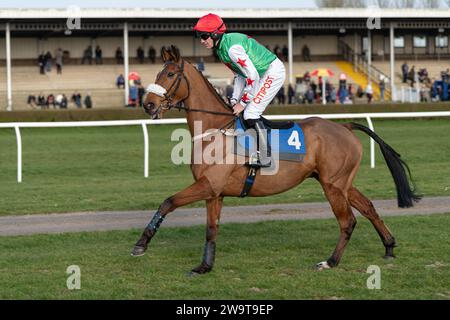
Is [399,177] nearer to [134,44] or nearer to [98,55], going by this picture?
[98,55]

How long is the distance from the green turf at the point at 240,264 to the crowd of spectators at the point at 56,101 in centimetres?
2572

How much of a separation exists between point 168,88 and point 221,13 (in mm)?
31545

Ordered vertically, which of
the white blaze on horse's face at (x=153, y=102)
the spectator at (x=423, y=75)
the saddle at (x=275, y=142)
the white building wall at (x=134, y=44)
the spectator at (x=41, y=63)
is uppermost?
the white building wall at (x=134, y=44)

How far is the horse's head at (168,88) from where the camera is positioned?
285 inches

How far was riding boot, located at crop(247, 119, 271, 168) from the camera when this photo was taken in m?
7.47

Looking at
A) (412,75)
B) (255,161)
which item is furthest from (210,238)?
(412,75)

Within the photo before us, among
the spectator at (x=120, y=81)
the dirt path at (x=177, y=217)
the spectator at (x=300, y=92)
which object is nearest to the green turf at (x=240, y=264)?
the dirt path at (x=177, y=217)

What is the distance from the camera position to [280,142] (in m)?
7.59

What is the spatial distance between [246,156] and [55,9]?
3066 cm

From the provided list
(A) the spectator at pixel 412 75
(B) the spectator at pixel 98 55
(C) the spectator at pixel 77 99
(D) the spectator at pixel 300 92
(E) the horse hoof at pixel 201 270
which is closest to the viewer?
(E) the horse hoof at pixel 201 270

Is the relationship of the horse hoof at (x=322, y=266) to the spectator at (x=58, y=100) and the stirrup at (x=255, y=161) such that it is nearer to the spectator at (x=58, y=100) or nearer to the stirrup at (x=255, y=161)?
the stirrup at (x=255, y=161)

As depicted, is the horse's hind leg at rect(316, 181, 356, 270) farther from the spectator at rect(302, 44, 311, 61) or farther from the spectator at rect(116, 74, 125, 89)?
the spectator at rect(302, 44, 311, 61)

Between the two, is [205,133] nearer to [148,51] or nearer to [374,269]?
[374,269]

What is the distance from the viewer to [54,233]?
9.24 m
